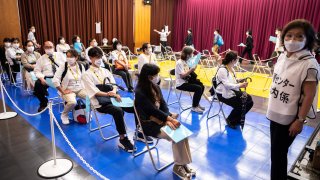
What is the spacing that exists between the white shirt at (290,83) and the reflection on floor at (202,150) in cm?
115

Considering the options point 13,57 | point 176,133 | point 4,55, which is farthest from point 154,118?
point 4,55

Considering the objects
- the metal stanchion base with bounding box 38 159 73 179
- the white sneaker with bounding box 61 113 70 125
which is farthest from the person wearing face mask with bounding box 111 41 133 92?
the metal stanchion base with bounding box 38 159 73 179

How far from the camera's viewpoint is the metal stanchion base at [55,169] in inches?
101

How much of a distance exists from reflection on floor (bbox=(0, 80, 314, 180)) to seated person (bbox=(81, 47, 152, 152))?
0.18 m

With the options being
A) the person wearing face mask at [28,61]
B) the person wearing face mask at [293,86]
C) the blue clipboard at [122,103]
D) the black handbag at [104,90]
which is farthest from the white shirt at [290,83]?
the person wearing face mask at [28,61]

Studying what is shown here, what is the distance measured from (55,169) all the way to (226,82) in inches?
107

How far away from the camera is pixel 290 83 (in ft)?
5.74

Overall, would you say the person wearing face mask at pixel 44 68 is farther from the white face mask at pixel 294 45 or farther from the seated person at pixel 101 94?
the white face mask at pixel 294 45

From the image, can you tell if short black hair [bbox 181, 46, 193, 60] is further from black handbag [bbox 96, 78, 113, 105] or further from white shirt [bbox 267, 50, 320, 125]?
white shirt [bbox 267, 50, 320, 125]

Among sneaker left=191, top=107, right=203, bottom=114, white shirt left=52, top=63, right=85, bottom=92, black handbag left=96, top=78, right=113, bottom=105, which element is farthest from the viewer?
sneaker left=191, top=107, right=203, bottom=114

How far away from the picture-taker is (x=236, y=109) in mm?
3893

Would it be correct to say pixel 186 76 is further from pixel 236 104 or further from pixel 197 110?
pixel 236 104

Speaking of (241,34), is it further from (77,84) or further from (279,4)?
(77,84)

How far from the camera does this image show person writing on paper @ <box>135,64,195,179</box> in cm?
254
